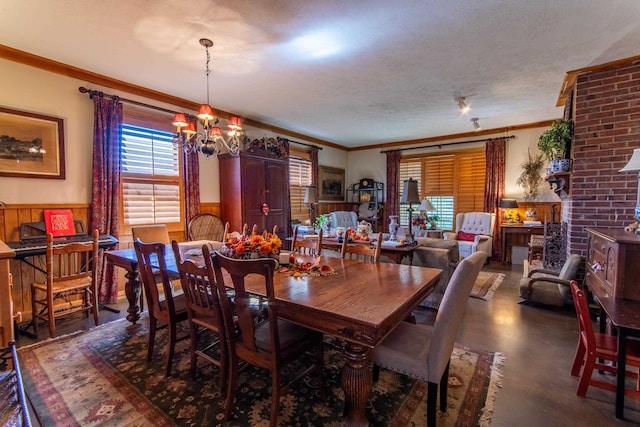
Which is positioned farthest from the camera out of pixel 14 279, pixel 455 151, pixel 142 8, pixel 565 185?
pixel 455 151

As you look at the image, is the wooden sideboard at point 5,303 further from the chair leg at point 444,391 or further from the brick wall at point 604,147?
the brick wall at point 604,147

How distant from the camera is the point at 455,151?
674cm

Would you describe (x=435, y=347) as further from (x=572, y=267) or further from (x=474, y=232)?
(x=474, y=232)

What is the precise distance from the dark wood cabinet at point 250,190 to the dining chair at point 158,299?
2.26 m

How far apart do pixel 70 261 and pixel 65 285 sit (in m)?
0.65

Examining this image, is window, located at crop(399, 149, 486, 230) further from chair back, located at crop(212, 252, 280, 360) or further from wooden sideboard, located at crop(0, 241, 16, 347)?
wooden sideboard, located at crop(0, 241, 16, 347)

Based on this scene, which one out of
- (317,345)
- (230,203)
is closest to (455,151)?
(230,203)

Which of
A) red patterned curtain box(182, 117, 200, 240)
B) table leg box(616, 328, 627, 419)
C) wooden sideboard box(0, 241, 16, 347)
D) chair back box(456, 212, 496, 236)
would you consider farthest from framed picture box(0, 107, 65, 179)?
chair back box(456, 212, 496, 236)

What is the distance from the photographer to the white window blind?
6.55m

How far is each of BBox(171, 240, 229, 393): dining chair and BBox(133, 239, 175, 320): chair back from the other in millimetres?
189

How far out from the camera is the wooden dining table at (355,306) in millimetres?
1376

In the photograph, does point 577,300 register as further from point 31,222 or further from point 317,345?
point 31,222

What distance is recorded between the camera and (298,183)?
22.1 ft

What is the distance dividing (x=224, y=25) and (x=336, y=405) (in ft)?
9.57
